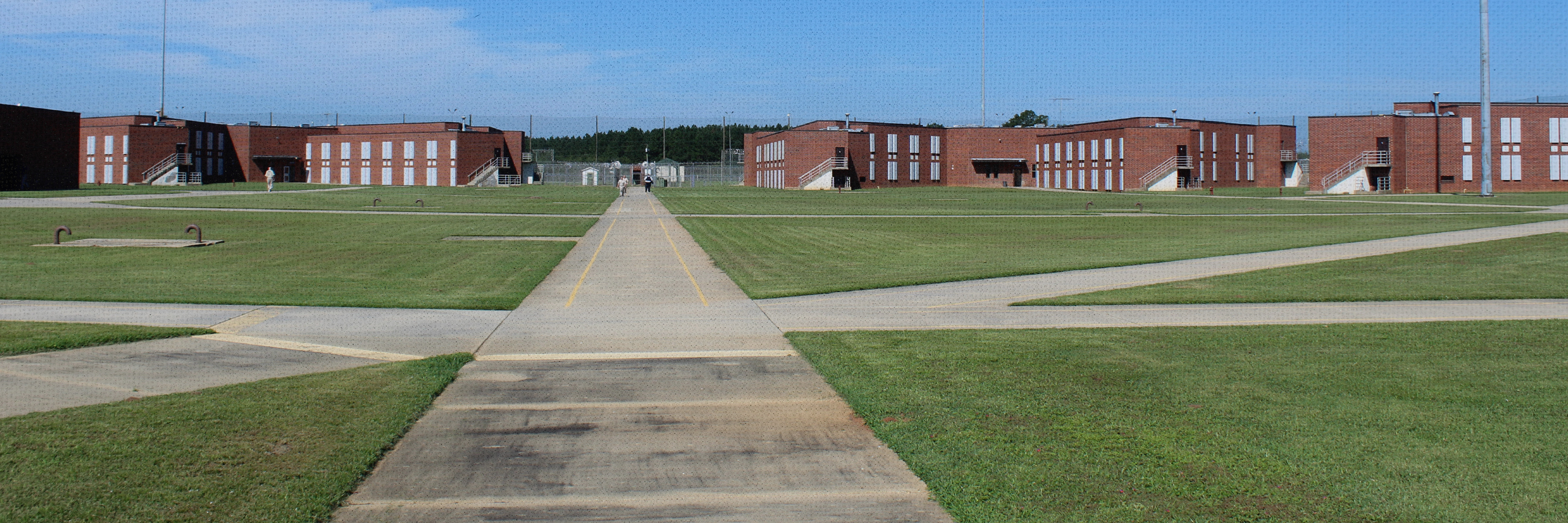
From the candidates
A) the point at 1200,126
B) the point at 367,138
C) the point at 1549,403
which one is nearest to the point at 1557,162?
the point at 1200,126

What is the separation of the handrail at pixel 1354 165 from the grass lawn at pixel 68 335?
269ft

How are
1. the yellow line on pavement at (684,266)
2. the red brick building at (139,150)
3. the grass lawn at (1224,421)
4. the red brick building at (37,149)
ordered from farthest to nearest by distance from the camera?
the red brick building at (139,150) → the red brick building at (37,149) → the yellow line on pavement at (684,266) → the grass lawn at (1224,421)

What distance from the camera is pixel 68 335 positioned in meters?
10.7

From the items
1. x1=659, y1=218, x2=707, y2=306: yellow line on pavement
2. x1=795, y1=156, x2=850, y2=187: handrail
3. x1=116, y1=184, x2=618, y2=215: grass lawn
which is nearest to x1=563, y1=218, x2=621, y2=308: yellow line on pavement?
x1=659, y1=218, x2=707, y2=306: yellow line on pavement

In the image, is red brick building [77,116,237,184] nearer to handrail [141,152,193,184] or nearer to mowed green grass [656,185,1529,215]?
handrail [141,152,193,184]

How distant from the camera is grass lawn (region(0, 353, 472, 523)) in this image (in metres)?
5.29

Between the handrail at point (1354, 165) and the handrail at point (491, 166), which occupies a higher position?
the handrail at point (491, 166)

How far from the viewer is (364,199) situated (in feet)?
185

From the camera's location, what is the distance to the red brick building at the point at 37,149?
6606 centimetres

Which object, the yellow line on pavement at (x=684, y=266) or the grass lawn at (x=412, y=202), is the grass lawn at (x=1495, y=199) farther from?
the grass lawn at (x=412, y=202)

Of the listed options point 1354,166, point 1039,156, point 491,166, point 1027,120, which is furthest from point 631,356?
point 1027,120

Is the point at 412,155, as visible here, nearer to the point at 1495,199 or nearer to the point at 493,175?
the point at 493,175

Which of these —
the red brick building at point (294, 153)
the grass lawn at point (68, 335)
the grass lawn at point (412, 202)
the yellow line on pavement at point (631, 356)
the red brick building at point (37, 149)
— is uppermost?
the red brick building at point (294, 153)

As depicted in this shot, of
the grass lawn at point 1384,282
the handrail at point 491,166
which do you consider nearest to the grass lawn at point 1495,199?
the grass lawn at point 1384,282
